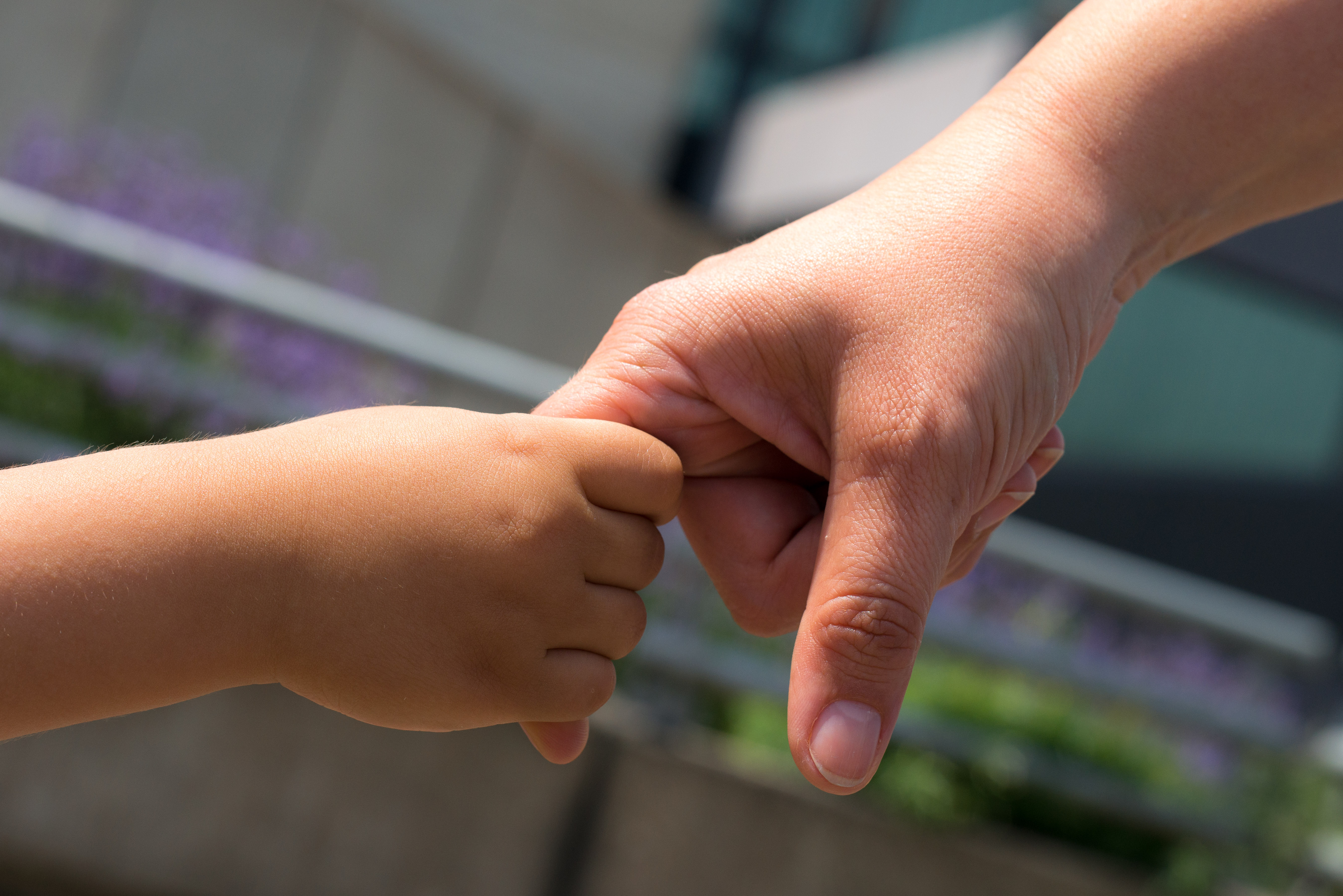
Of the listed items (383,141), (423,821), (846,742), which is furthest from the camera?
(383,141)

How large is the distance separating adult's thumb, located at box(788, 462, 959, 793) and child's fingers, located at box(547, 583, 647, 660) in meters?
0.21

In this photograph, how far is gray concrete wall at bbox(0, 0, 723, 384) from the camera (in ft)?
20.9

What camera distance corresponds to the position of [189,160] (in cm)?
631

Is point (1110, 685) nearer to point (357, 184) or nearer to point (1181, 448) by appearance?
point (1181, 448)

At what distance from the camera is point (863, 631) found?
0.87 meters

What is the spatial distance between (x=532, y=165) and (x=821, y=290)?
7.75 metres

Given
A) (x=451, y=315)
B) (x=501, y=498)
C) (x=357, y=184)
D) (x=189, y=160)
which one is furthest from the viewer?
(x=451, y=315)

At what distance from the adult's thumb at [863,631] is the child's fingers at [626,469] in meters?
0.23

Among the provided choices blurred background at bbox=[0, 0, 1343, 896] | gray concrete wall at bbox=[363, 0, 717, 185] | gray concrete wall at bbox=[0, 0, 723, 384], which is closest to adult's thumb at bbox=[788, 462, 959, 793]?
blurred background at bbox=[0, 0, 1343, 896]

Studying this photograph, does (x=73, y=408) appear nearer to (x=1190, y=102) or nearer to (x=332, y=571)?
(x=332, y=571)

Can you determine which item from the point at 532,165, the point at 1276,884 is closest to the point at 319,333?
the point at 1276,884

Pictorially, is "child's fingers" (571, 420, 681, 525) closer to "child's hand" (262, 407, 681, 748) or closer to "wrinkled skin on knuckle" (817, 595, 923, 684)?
"child's hand" (262, 407, 681, 748)

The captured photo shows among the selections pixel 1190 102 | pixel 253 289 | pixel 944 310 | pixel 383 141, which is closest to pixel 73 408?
pixel 253 289

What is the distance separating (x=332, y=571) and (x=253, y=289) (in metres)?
2.23
